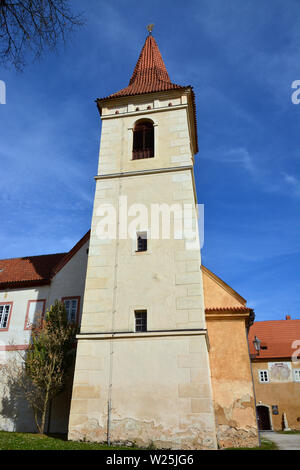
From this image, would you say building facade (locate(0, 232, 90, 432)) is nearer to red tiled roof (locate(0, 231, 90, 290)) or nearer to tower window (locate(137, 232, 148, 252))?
red tiled roof (locate(0, 231, 90, 290))

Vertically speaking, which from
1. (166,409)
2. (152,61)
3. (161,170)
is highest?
(152,61)

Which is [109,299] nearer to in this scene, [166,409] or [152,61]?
[166,409]

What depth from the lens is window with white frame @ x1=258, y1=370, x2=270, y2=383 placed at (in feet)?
98.2

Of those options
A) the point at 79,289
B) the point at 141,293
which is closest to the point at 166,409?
the point at 141,293

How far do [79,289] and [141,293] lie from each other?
16.1 feet

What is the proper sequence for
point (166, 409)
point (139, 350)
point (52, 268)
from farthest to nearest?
point (52, 268)
point (139, 350)
point (166, 409)

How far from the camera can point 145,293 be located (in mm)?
12914

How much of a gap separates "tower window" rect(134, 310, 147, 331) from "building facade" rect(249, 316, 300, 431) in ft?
54.8

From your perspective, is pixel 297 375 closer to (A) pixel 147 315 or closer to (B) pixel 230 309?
(B) pixel 230 309

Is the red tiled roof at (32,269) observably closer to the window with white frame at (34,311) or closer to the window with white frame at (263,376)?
the window with white frame at (34,311)

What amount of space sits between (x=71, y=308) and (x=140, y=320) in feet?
16.3

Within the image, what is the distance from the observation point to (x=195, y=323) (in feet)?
39.5

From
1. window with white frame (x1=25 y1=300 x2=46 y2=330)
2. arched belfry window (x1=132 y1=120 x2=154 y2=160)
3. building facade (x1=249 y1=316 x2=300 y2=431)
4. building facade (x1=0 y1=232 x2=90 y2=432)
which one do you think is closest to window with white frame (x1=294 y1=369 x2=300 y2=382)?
building facade (x1=249 y1=316 x2=300 y2=431)

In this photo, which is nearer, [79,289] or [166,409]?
[166,409]
